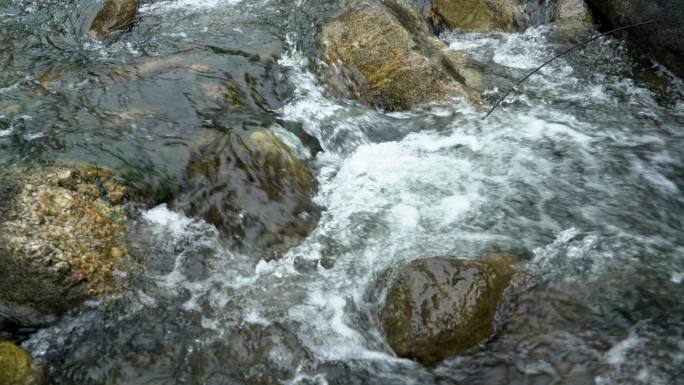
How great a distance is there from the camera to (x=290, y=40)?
7.25 meters

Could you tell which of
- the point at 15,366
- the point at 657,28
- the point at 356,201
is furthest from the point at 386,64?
the point at 15,366

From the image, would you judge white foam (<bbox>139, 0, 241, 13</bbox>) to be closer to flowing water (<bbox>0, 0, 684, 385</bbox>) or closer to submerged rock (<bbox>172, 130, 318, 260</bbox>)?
flowing water (<bbox>0, 0, 684, 385</bbox>)

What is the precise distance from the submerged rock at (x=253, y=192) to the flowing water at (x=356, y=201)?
0.52 ft

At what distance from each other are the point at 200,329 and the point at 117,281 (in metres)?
0.80

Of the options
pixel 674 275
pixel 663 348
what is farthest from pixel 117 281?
pixel 674 275

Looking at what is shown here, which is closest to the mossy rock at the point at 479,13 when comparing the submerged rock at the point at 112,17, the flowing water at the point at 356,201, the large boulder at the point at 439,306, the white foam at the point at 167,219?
the flowing water at the point at 356,201

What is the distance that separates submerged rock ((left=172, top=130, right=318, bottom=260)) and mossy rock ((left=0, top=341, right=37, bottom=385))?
1.69 m

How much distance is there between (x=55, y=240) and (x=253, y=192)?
1.63 meters

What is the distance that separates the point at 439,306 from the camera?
12.1ft

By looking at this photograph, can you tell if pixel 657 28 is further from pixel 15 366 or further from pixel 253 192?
pixel 15 366

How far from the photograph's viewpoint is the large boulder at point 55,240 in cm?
382

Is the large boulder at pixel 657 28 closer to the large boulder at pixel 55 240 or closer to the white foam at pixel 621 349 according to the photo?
the white foam at pixel 621 349

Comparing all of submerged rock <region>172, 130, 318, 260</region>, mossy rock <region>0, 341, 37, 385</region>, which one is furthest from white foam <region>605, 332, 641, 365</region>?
mossy rock <region>0, 341, 37, 385</region>

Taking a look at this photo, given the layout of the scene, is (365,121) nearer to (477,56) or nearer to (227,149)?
(227,149)
